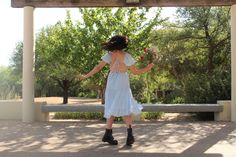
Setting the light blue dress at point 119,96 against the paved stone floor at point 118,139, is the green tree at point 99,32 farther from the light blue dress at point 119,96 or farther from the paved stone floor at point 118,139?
the light blue dress at point 119,96

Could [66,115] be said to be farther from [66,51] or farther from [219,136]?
[219,136]

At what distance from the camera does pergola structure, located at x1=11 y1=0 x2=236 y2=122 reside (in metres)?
9.99

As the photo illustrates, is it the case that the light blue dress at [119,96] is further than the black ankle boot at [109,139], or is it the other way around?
the black ankle boot at [109,139]

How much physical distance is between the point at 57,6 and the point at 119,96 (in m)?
4.55

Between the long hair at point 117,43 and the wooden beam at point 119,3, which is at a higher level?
the wooden beam at point 119,3

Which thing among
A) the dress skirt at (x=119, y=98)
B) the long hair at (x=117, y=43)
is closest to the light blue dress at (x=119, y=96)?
the dress skirt at (x=119, y=98)

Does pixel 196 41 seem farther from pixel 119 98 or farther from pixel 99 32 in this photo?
pixel 119 98

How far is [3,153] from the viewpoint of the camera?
5.74 meters

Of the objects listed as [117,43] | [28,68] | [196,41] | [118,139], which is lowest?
[118,139]

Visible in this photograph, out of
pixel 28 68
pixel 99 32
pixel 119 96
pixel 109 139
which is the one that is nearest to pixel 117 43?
pixel 119 96

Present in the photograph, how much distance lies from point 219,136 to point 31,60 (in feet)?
17.1

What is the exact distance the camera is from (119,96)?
20.8 ft

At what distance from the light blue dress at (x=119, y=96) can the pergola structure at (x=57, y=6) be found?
392 cm

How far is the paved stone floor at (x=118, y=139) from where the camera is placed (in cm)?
573
